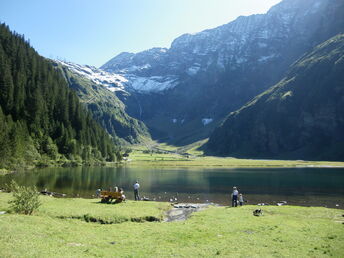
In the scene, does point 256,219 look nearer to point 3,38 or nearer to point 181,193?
point 181,193

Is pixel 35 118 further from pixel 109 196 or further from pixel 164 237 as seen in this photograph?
pixel 164 237

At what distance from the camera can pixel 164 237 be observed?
26.9 m

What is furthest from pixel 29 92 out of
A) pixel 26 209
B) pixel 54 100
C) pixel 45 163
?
pixel 26 209

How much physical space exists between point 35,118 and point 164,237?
465ft

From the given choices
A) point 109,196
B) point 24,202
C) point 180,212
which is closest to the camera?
point 24,202

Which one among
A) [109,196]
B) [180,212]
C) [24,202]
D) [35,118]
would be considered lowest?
[180,212]

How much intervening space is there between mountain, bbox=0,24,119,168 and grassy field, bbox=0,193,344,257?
83215mm

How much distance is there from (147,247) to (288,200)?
49.7 metres

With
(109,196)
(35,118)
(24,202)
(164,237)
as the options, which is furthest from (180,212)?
(35,118)

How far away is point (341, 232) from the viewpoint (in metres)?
29.2

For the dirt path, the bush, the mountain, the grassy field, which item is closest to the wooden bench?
the dirt path

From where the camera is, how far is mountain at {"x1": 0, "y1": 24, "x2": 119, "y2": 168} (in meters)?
115

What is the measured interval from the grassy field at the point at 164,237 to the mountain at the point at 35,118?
83215 mm

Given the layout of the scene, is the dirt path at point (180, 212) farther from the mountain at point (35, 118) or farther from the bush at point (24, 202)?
the mountain at point (35, 118)
